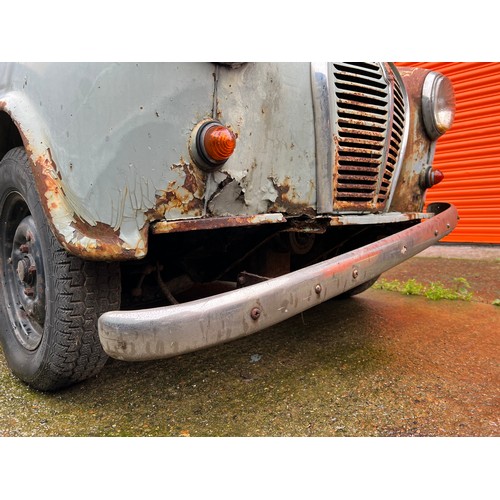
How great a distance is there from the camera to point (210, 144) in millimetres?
1447

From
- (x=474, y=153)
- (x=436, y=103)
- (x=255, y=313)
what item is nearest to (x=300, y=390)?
(x=255, y=313)

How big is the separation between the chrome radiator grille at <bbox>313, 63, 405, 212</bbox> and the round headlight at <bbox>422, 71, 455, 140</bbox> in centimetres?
23

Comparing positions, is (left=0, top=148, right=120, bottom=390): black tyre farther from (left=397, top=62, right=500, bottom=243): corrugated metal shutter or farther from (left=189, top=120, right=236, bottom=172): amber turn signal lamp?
(left=397, top=62, right=500, bottom=243): corrugated metal shutter

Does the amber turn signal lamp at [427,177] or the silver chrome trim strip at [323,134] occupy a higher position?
the silver chrome trim strip at [323,134]

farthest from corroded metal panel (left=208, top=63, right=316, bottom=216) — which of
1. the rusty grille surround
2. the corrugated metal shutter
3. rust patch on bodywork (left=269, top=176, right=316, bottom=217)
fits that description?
the corrugated metal shutter

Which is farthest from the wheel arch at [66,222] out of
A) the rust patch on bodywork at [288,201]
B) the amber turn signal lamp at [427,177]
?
the amber turn signal lamp at [427,177]

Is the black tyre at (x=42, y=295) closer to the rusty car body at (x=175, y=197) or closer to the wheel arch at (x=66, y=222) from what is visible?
the rusty car body at (x=175, y=197)

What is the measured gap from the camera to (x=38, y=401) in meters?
Answer: 1.77

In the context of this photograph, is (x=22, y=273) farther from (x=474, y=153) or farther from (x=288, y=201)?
(x=474, y=153)

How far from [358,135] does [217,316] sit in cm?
117

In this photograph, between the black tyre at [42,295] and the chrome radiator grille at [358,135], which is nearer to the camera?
the black tyre at [42,295]

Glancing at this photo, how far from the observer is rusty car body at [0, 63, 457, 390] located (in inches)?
54.8

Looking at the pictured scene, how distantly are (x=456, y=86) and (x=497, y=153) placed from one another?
972 millimetres

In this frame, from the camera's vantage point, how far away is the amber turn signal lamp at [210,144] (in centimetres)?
145
